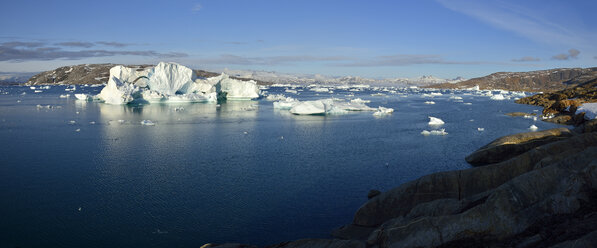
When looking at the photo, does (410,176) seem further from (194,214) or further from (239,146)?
(239,146)

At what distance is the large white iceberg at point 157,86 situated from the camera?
39531 millimetres

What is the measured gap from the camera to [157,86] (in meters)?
41.8

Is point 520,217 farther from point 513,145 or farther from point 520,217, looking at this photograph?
point 513,145

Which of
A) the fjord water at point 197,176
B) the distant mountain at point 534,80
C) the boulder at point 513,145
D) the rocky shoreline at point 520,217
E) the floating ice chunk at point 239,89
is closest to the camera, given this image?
the rocky shoreline at point 520,217

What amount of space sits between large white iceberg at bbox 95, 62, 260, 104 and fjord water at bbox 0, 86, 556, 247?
49.0 ft

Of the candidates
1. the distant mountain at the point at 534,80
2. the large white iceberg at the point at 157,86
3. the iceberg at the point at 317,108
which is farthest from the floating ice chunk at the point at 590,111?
the distant mountain at the point at 534,80

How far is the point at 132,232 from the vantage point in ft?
27.5

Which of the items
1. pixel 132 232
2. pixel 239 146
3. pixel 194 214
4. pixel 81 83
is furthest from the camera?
pixel 81 83

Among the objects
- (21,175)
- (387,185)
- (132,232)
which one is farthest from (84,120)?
(387,185)

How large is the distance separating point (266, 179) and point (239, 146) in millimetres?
6036

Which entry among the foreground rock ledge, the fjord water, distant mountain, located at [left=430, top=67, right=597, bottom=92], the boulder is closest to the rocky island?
the foreground rock ledge

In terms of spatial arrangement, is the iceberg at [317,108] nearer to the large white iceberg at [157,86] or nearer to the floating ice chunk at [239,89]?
the large white iceberg at [157,86]

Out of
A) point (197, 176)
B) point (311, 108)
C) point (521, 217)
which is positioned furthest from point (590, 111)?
point (197, 176)

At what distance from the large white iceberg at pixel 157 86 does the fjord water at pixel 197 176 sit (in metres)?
14.9
